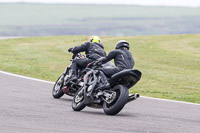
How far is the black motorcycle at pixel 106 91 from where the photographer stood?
1055cm

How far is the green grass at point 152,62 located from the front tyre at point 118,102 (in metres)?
4.77

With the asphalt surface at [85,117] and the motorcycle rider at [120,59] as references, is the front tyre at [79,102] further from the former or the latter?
the motorcycle rider at [120,59]

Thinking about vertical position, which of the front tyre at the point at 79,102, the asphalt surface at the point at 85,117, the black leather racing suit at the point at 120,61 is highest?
the black leather racing suit at the point at 120,61

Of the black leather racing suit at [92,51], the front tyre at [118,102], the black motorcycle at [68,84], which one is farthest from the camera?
the black motorcycle at [68,84]

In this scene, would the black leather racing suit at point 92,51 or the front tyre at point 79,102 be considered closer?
the front tyre at point 79,102

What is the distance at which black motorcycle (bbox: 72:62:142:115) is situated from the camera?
415 inches

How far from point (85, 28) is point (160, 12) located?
59.0 meters

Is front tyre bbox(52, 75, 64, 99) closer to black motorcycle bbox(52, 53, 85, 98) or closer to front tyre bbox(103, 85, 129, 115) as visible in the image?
black motorcycle bbox(52, 53, 85, 98)

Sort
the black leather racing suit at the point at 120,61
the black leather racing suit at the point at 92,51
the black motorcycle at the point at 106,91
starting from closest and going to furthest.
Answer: the black motorcycle at the point at 106,91
the black leather racing suit at the point at 120,61
the black leather racing suit at the point at 92,51

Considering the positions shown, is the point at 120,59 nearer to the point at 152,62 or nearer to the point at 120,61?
the point at 120,61

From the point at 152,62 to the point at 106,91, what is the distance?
16682 mm

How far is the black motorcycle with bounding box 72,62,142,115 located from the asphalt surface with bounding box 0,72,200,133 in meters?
0.19

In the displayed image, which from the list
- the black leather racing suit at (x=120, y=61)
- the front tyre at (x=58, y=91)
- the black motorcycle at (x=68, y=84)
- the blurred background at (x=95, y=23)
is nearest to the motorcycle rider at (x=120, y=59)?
the black leather racing suit at (x=120, y=61)

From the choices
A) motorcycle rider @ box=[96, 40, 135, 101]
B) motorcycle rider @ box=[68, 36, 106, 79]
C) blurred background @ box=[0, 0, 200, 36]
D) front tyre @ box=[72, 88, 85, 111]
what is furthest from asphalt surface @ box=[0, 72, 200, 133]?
blurred background @ box=[0, 0, 200, 36]
